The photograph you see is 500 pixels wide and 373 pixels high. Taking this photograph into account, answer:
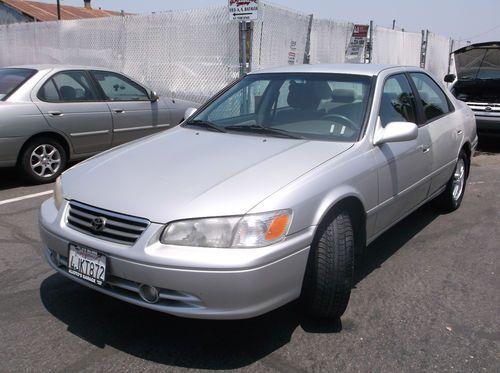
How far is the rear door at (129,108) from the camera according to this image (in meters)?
6.98

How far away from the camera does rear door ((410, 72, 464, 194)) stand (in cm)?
431

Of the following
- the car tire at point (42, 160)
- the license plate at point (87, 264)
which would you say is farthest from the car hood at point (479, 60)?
the license plate at point (87, 264)

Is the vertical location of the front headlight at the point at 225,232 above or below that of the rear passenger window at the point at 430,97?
below

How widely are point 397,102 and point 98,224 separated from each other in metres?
2.52

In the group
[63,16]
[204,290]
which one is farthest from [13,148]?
[63,16]

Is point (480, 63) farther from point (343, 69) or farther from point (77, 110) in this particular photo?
point (77, 110)

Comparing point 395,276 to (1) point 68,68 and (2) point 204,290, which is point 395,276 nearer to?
(2) point 204,290

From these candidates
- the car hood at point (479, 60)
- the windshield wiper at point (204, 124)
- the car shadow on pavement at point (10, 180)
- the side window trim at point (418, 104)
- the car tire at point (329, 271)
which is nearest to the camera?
the car tire at point (329, 271)

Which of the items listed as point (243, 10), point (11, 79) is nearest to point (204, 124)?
point (11, 79)

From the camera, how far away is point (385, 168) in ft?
11.2

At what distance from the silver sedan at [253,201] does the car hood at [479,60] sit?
646cm

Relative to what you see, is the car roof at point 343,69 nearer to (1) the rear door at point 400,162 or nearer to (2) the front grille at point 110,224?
(1) the rear door at point 400,162

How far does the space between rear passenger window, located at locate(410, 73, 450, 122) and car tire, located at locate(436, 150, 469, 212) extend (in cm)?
59

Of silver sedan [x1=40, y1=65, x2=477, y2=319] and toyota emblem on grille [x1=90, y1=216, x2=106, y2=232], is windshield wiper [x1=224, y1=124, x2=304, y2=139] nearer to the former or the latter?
silver sedan [x1=40, y1=65, x2=477, y2=319]
